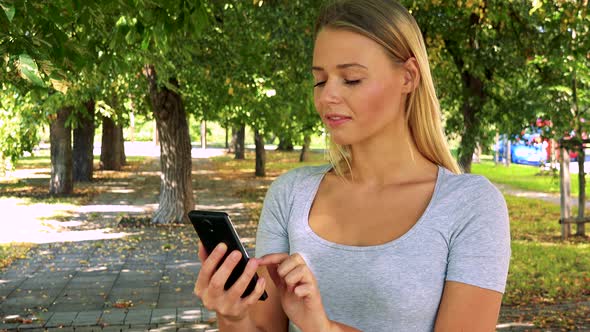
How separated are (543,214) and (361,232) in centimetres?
2073

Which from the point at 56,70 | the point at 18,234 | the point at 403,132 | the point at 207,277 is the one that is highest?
the point at 56,70

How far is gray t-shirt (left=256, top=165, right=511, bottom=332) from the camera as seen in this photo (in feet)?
6.79

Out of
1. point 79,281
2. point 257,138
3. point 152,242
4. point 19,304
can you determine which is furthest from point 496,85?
point 257,138

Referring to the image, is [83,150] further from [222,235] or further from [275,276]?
[222,235]

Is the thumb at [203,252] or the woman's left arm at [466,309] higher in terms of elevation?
the thumb at [203,252]

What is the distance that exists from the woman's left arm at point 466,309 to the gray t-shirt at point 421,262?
0.02m

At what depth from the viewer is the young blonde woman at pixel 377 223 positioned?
204 centimetres

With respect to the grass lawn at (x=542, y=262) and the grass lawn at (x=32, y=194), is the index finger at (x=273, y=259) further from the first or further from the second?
the grass lawn at (x=32, y=194)

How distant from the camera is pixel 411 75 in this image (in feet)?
7.24

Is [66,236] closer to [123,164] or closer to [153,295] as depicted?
[153,295]

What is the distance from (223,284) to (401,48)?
2.36 feet

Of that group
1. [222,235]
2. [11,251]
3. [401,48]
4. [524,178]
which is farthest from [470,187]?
[524,178]

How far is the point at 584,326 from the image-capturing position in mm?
8695

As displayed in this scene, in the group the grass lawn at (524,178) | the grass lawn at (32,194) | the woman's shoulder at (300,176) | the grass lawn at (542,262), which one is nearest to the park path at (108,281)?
the grass lawn at (32,194)
